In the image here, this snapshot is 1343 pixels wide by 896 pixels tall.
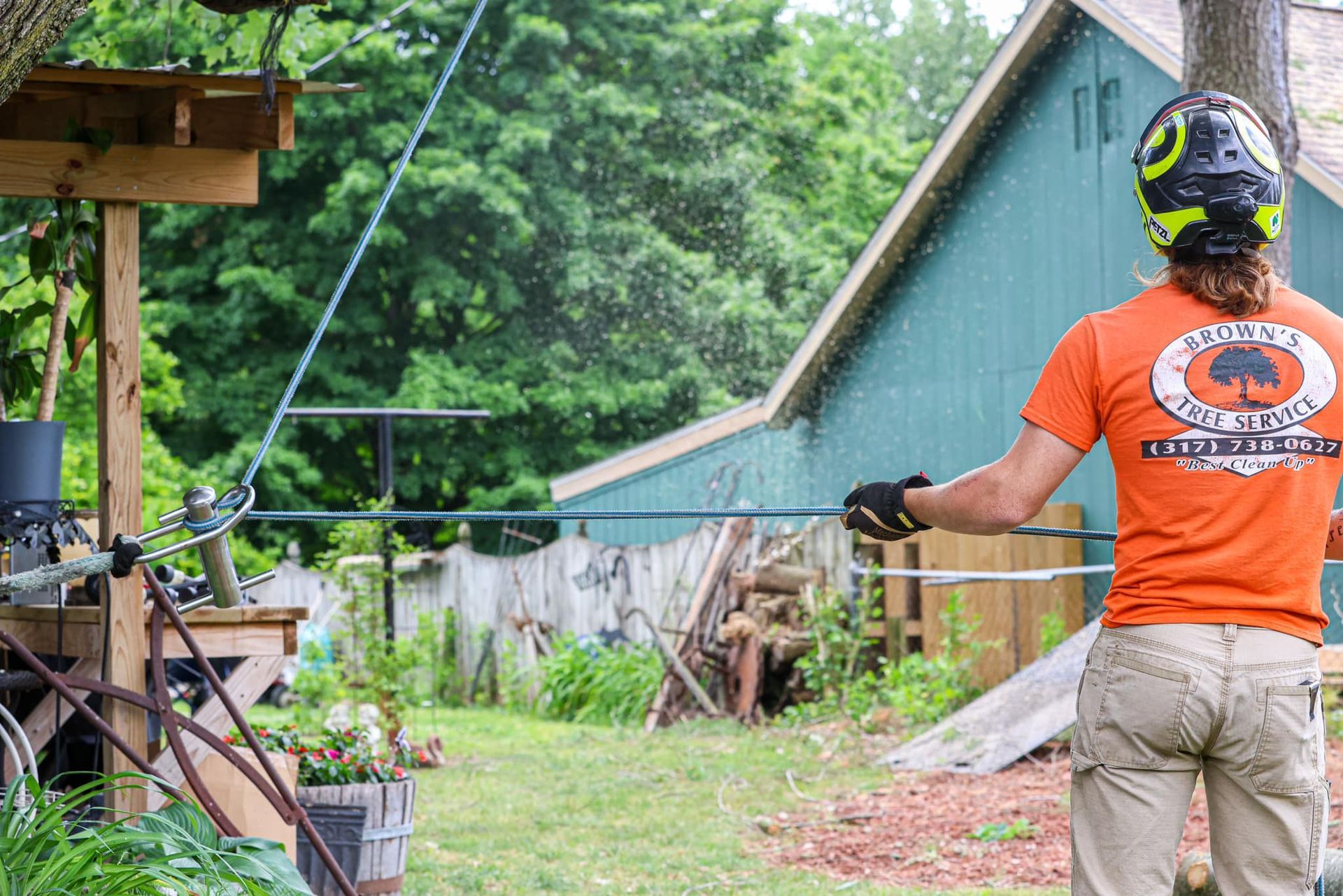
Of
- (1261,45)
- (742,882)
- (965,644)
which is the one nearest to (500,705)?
(965,644)

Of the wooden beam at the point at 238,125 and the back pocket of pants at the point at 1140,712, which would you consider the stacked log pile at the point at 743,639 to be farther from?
the back pocket of pants at the point at 1140,712

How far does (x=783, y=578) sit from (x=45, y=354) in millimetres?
7333

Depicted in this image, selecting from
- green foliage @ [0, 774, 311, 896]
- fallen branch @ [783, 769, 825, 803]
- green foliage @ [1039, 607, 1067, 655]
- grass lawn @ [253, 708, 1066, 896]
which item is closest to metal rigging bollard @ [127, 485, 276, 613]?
green foliage @ [0, 774, 311, 896]

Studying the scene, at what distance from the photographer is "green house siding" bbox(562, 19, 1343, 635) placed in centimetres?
1117

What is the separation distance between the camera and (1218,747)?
2436 millimetres

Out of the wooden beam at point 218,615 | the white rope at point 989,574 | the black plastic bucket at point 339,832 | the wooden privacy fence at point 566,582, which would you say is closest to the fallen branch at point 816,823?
the white rope at point 989,574

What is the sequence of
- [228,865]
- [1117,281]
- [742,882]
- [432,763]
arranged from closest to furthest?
1. [228,865]
2. [742,882]
3. [432,763]
4. [1117,281]

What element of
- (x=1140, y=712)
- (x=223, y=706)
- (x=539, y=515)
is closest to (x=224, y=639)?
(x=223, y=706)

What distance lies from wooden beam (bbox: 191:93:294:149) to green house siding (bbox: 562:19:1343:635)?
24.5ft

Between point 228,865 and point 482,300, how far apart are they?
1859cm

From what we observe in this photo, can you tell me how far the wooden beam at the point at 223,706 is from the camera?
13.5 feet

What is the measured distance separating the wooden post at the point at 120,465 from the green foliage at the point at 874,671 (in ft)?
20.0

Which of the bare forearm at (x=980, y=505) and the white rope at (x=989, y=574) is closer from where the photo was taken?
the bare forearm at (x=980, y=505)

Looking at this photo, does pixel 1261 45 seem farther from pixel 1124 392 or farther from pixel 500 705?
pixel 500 705
